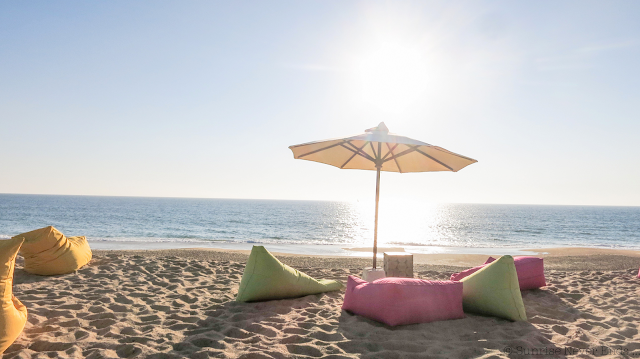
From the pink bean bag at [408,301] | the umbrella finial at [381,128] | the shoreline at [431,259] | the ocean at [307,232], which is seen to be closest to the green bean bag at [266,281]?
the pink bean bag at [408,301]

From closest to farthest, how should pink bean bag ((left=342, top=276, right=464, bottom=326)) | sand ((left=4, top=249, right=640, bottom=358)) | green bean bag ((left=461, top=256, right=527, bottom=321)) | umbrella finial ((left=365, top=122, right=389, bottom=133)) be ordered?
sand ((left=4, top=249, right=640, bottom=358)), pink bean bag ((left=342, top=276, right=464, bottom=326)), green bean bag ((left=461, top=256, right=527, bottom=321)), umbrella finial ((left=365, top=122, right=389, bottom=133))

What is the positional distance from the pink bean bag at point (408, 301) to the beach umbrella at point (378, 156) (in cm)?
142

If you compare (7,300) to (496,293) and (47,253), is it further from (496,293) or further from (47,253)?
(496,293)

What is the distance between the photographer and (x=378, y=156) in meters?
5.51

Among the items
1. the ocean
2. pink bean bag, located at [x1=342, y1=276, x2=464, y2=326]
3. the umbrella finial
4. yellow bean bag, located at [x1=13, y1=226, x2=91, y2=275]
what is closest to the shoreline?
yellow bean bag, located at [x1=13, y1=226, x2=91, y2=275]

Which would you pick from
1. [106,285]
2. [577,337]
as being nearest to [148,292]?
[106,285]

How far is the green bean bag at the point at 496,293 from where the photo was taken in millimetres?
3885

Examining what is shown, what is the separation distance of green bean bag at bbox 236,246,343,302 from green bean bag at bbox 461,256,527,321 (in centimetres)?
212

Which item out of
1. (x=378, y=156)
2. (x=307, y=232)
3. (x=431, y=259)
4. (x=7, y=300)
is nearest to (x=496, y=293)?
(x=378, y=156)

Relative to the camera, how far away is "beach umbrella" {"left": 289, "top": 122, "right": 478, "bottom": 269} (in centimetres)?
531

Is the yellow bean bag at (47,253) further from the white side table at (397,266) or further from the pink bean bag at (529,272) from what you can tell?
the pink bean bag at (529,272)

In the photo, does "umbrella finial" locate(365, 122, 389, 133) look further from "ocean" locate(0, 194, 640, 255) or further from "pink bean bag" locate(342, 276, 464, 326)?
"ocean" locate(0, 194, 640, 255)

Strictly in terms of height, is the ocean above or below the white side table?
below

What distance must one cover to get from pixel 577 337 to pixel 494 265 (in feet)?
3.26
